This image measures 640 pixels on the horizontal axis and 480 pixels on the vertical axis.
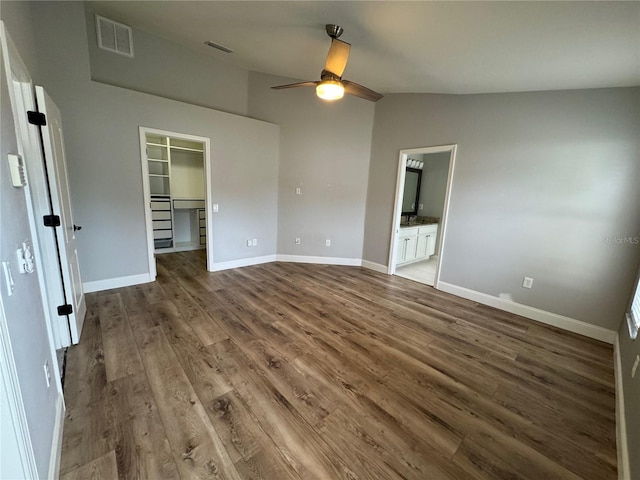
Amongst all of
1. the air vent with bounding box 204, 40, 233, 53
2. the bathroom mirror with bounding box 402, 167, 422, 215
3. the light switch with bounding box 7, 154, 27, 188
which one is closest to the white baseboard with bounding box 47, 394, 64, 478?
the light switch with bounding box 7, 154, 27, 188

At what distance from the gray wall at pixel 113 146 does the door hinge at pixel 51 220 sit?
1.22 meters

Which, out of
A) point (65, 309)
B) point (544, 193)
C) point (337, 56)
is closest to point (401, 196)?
point (544, 193)

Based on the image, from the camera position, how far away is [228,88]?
4207 mm

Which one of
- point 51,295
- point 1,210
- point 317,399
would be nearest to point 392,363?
point 317,399

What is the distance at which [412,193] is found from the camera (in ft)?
19.6

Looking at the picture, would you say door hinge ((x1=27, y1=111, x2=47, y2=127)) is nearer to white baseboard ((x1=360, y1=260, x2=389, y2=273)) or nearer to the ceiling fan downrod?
the ceiling fan downrod

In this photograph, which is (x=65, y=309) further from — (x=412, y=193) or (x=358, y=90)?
(x=412, y=193)

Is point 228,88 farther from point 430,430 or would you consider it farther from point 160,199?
point 430,430

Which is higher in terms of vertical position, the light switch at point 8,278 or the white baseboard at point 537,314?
the light switch at point 8,278

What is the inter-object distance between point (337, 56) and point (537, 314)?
3.66 meters

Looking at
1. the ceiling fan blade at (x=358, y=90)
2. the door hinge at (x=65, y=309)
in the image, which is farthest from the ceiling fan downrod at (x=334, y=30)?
the door hinge at (x=65, y=309)

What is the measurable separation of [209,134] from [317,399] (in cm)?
371

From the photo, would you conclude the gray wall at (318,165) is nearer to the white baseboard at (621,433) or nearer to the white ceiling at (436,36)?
the white ceiling at (436,36)

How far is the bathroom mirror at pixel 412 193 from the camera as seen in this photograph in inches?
228
